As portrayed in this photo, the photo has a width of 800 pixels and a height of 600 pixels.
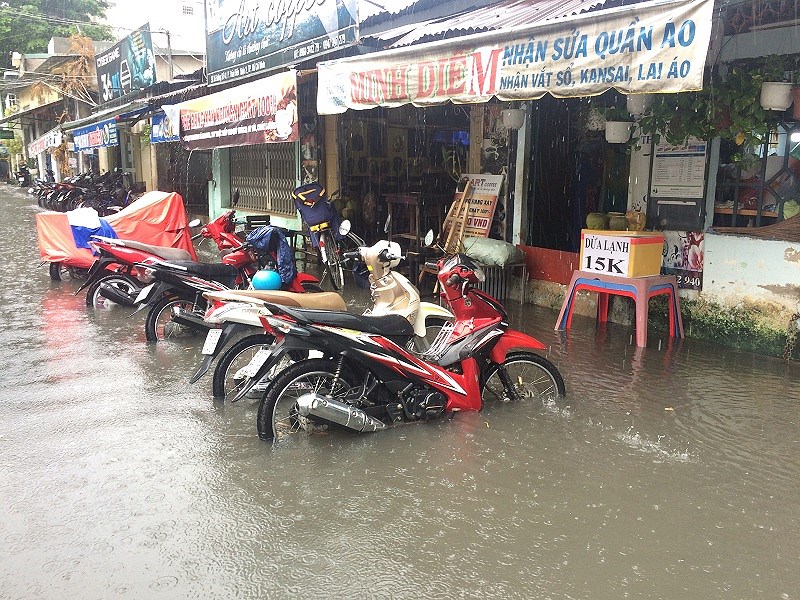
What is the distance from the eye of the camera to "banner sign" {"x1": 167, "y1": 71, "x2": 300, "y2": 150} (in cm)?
865

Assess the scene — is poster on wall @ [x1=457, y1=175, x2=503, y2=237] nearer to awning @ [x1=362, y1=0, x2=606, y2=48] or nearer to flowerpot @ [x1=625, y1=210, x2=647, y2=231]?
awning @ [x1=362, y1=0, x2=606, y2=48]

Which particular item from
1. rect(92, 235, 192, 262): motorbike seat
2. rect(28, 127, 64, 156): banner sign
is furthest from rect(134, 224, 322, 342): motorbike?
rect(28, 127, 64, 156): banner sign

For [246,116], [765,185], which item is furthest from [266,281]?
[246,116]

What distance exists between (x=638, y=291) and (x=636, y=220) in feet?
2.81

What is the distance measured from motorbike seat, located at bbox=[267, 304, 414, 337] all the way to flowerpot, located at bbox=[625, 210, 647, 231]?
3.26m

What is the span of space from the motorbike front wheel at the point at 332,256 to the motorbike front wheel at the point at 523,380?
4.83 m

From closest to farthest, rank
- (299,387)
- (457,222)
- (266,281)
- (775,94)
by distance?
(299,387) < (775,94) < (266,281) < (457,222)

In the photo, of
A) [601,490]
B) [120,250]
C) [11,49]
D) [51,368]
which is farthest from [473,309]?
[11,49]

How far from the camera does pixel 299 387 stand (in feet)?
15.3

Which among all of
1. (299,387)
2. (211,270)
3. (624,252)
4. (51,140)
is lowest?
(299,387)

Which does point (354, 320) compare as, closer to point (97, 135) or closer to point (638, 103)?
point (638, 103)

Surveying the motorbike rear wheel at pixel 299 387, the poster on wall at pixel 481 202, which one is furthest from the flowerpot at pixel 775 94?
the motorbike rear wheel at pixel 299 387

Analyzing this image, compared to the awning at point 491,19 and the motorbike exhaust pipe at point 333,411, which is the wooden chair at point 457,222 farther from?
the motorbike exhaust pipe at point 333,411

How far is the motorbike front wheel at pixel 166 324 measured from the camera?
22.4 ft
